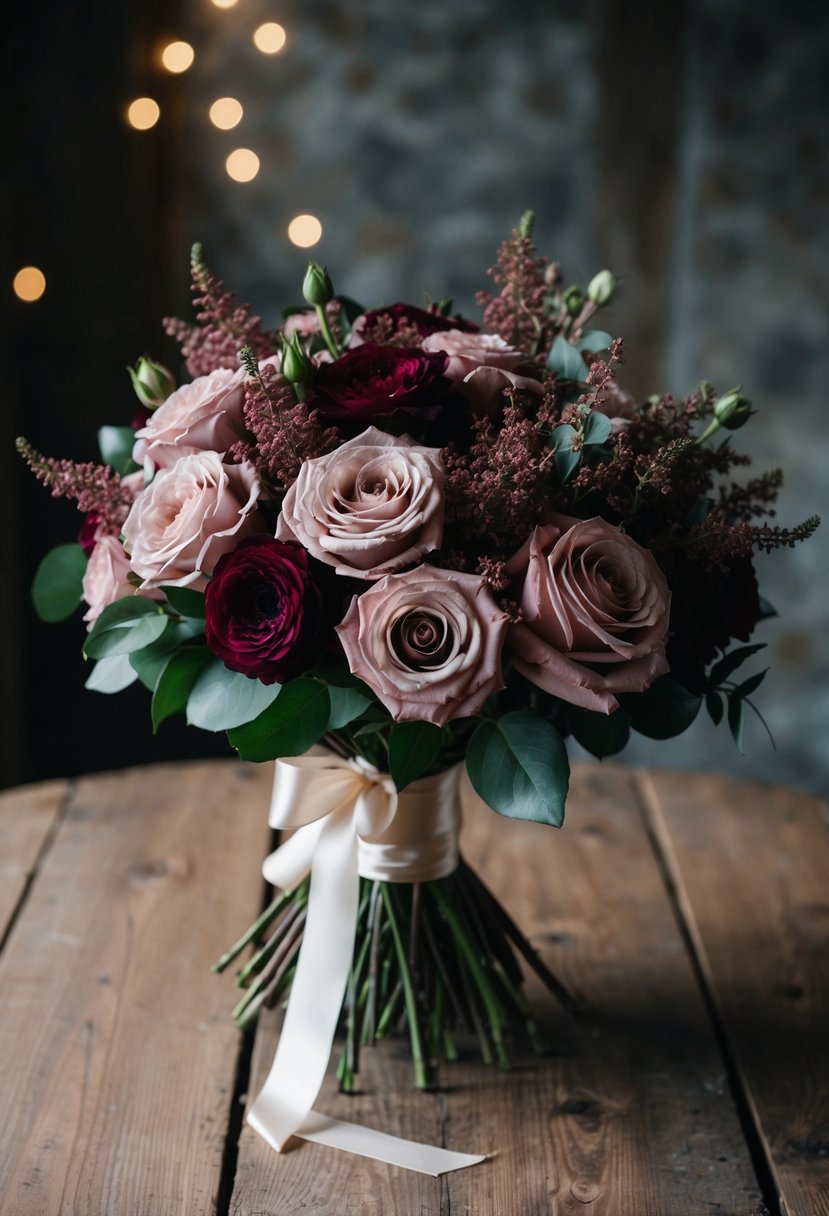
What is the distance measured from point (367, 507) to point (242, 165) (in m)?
1.50

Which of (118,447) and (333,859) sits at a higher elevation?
(118,447)

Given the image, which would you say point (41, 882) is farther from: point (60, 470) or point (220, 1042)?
point (60, 470)

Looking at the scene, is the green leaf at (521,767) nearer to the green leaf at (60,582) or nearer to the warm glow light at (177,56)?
the green leaf at (60,582)

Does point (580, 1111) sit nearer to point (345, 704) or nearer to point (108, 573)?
point (345, 704)

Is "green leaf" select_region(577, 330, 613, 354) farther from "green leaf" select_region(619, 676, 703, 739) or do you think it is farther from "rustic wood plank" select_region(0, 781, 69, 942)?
"rustic wood plank" select_region(0, 781, 69, 942)

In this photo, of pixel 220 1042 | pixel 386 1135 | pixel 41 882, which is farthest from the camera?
pixel 41 882

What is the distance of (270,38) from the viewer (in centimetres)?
206

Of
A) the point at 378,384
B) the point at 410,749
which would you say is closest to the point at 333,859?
the point at 410,749

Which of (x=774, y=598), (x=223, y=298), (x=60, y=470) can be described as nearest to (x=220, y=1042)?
(x=60, y=470)

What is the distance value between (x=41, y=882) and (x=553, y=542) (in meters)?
0.73

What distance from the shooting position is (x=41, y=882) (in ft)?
4.14

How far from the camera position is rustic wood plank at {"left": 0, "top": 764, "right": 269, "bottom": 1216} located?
88 centimetres

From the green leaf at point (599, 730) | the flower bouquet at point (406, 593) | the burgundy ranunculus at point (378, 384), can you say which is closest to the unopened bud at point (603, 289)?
the flower bouquet at point (406, 593)

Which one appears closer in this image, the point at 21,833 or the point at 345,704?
the point at 345,704
